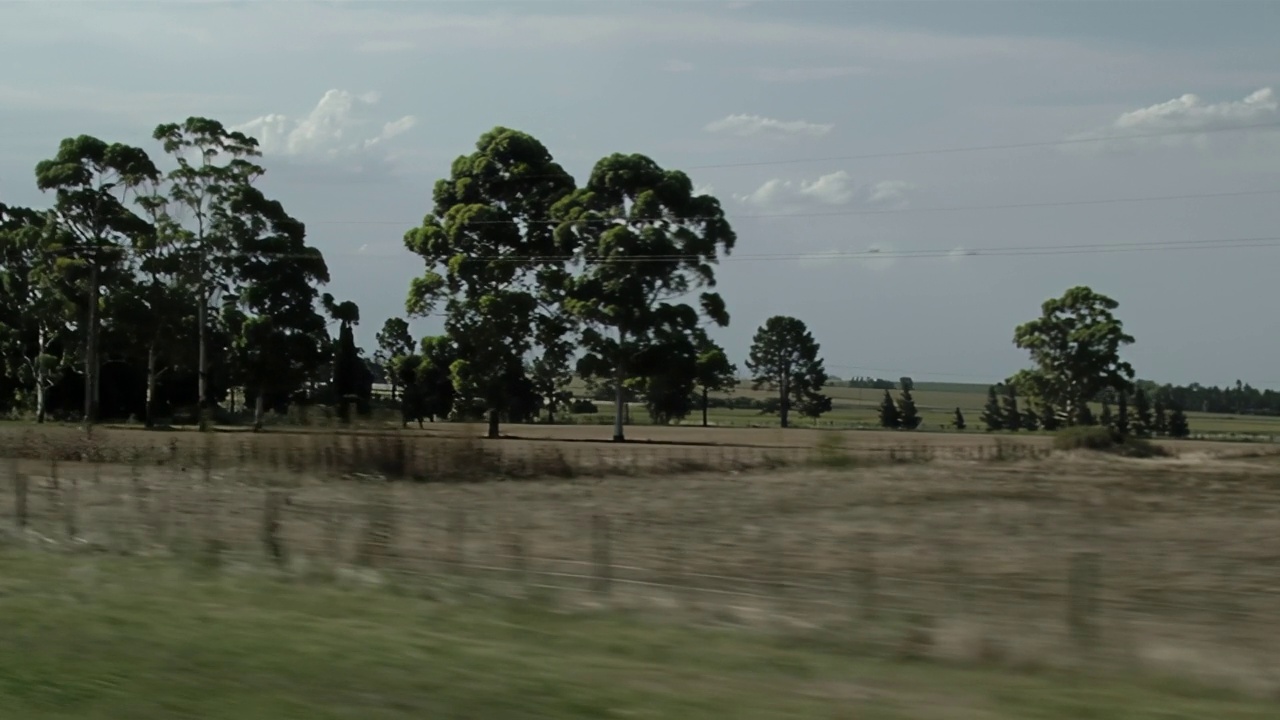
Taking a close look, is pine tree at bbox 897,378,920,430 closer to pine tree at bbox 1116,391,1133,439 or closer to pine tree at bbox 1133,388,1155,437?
pine tree at bbox 1133,388,1155,437

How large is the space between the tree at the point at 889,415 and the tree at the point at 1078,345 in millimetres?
23666

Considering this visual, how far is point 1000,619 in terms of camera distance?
43.0ft

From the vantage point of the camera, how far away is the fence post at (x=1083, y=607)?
39.3 ft

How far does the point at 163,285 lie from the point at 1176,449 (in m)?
44.7

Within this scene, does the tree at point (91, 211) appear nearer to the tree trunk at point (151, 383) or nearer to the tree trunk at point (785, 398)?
the tree trunk at point (151, 383)

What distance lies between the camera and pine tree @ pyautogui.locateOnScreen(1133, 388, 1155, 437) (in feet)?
203

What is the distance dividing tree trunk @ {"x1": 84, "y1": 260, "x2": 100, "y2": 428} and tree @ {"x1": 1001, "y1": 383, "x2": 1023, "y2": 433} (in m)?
42.1

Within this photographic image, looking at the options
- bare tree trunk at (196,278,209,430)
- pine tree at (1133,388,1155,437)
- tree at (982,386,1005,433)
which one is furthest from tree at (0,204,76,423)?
pine tree at (1133,388,1155,437)

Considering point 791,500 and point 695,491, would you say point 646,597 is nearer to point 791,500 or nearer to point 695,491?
point 791,500

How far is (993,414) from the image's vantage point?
76.4 meters

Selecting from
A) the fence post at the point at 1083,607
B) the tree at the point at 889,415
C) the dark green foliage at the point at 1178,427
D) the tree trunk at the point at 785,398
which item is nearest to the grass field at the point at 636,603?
the fence post at the point at 1083,607

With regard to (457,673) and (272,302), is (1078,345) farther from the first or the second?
(457,673)

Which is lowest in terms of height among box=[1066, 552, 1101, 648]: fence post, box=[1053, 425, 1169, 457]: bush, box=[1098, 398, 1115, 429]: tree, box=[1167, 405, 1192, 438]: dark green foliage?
box=[1066, 552, 1101, 648]: fence post

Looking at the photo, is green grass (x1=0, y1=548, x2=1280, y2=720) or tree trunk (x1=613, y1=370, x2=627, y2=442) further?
tree trunk (x1=613, y1=370, x2=627, y2=442)
